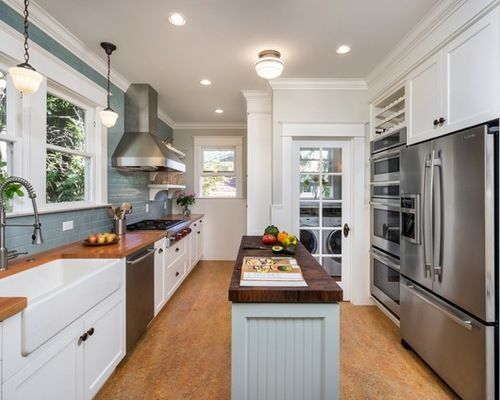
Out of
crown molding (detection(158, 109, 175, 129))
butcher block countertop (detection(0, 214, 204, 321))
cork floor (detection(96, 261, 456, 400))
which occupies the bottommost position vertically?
cork floor (detection(96, 261, 456, 400))

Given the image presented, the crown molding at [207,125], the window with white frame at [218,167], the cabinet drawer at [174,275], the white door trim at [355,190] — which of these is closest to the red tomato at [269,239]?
→ the white door trim at [355,190]

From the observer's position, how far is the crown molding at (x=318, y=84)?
326 centimetres

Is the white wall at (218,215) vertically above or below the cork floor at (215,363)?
above

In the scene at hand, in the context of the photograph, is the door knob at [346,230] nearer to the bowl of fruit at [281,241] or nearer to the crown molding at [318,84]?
the bowl of fruit at [281,241]

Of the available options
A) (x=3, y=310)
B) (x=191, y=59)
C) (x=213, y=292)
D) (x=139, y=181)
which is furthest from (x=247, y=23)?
(x=213, y=292)

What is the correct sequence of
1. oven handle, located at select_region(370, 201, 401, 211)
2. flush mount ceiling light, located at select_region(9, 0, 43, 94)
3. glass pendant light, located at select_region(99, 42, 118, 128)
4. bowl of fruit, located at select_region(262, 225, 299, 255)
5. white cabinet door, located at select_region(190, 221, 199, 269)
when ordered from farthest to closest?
white cabinet door, located at select_region(190, 221, 199, 269)
oven handle, located at select_region(370, 201, 401, 211)
glass pendant light, located at select_region(99, 42, 118, 128)
bowl of fruit, located at select_region(262, 225, 299, 255)
flush mount ceiling light, located at select_region(9, 0, 43, 94)

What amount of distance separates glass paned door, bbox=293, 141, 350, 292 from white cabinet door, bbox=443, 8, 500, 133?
5.11ft

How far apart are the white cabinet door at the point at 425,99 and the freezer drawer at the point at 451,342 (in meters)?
1.27

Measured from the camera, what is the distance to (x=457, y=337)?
181 cm

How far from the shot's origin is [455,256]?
183 cm

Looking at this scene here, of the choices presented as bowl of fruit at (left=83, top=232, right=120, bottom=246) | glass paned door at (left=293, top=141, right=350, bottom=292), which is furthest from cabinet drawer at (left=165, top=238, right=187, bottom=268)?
glass paned door at (left=293, top=141, right=350, bottom=292)

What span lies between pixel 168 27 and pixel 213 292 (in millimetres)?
3104

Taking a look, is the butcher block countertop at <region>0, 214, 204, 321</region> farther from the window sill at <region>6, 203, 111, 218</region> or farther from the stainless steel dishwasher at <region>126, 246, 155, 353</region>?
the window sill at <region>6, 203, 111, 218</region>

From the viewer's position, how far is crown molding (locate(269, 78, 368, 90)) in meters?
3.26
